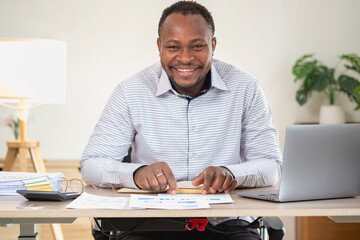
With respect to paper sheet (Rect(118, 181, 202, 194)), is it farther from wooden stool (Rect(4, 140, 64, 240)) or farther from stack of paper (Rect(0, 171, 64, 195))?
wooden stool (Rect(4, 140, 64, 240))

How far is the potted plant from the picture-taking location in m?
4.98

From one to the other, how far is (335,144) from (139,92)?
87 centimetres

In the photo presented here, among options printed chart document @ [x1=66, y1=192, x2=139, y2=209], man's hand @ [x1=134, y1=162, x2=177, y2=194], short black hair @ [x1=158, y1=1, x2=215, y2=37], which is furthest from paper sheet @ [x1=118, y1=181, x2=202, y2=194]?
short black hair @ [x1=158, y1=1, x2=215, y2=37]

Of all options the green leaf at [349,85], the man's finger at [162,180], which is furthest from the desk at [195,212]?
the green leaf at [349,85]

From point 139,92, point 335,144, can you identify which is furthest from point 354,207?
point 139,92

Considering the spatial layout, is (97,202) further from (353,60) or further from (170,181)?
(353,60)

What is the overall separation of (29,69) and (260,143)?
5.48ft

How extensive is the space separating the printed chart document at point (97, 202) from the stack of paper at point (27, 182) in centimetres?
20

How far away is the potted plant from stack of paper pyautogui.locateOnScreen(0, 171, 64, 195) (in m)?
3.59

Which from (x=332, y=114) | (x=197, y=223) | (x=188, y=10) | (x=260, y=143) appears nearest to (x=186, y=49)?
(x=188, y=10)

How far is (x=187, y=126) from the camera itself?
83.5 inches

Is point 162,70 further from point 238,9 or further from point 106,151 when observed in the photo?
point 238,9

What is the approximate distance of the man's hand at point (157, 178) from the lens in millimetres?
1659

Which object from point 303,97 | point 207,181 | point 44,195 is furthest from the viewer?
point 303,97
